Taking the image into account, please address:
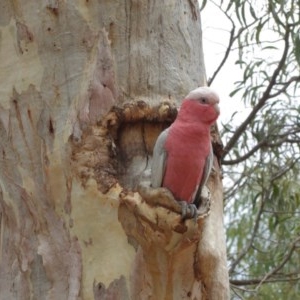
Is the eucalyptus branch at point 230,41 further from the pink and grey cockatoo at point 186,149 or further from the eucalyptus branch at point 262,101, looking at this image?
the pink and grey cockatoo at point 186,149

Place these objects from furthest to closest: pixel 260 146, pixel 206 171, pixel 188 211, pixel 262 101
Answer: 1. pixel 260 146
2. pixel 262 101
3. pixel 206 171
4. pixel 188 211

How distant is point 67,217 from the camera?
194cm

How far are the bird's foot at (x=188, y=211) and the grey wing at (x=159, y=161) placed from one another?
10 centimetres

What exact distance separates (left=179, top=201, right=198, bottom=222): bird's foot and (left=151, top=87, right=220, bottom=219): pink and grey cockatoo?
0.05 m

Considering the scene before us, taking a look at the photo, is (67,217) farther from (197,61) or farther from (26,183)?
(197,61)

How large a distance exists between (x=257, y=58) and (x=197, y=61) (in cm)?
193

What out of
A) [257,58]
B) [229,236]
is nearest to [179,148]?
[257,58]

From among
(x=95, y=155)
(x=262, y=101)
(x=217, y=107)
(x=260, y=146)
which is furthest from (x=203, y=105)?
(x=260, y=146)

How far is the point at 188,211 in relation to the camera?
5.87ft

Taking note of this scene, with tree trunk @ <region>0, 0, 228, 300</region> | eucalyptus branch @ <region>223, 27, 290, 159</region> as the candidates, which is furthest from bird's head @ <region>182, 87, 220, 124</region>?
eucalyptus branch @ <region>223, 27, 290, 159</region>

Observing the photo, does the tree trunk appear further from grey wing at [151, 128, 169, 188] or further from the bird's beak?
the bird's beak

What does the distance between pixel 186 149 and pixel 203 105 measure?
10 cm

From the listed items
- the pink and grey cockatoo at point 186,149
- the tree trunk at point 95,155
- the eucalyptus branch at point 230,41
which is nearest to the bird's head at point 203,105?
the pink and grey cockatoo at point 186,149

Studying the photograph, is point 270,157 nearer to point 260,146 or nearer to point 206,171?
point 260,146
